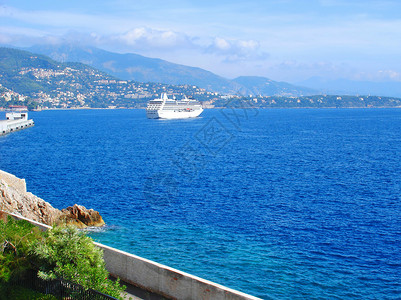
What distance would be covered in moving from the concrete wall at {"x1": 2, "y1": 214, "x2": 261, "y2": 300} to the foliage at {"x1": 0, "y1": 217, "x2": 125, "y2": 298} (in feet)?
4.40

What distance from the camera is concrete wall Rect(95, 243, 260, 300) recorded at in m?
12.8

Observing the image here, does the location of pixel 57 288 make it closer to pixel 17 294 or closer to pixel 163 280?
pixel 17 294

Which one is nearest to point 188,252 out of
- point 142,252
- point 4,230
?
point 142,252

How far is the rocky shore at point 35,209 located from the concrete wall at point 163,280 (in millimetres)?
12835

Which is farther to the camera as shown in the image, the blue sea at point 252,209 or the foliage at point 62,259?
the blue sea at point 252,209

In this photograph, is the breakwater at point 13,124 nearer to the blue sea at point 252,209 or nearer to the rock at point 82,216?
the blue sea at point 252,209

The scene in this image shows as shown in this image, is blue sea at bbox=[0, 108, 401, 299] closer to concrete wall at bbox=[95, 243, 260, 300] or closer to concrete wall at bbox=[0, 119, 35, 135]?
concrete wall at bbox=[95, 243, 260, 300]

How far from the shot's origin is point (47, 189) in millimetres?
41438

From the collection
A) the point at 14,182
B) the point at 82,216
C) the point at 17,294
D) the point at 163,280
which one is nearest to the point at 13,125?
the point at 14,182

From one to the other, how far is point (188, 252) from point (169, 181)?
21921 mm

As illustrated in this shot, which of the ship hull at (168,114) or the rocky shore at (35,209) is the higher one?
the ship hull at (168,114)

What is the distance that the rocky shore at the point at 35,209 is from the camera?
26.5 meters

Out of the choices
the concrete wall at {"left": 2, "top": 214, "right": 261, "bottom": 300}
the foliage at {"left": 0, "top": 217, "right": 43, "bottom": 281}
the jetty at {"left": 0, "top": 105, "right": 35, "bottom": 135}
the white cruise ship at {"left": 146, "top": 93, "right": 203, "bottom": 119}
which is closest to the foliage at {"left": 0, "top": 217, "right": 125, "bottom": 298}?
the foliage at {"left": 0, "top": 217, "right": 43, "bottom": 281}

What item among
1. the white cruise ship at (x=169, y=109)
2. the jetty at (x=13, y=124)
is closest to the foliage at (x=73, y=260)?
the jetty at (x=13, y=124)
